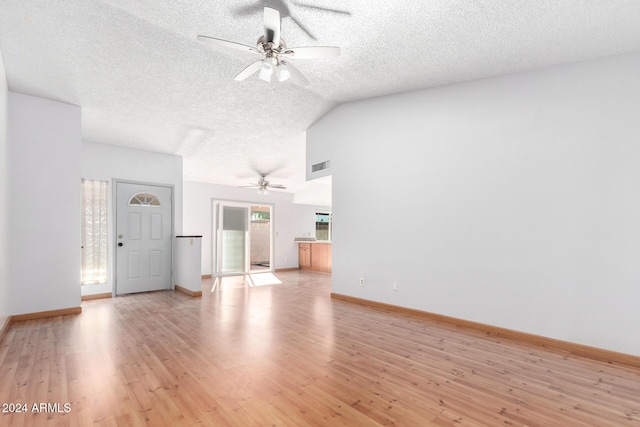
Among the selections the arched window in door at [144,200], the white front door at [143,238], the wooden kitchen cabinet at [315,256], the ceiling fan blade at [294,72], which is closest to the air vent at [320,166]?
the ceiling fan blade at [294,72]

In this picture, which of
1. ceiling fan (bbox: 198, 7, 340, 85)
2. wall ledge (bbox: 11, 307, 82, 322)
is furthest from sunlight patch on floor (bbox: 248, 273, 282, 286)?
ceiling fan (bbox: 198, 7, 340, 85)

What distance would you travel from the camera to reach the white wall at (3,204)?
3.64 meters

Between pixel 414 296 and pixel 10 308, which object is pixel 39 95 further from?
pixel 414 296

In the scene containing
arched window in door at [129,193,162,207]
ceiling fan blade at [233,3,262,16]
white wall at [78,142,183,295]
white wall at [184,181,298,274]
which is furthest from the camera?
white wall at [184,181,298,274]

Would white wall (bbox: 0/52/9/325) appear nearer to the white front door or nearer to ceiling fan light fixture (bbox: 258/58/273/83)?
the white front door

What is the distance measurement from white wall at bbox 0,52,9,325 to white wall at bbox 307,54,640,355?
15.4ft

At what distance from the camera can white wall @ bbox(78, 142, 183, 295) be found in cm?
581

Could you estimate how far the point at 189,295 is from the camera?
6000 mm

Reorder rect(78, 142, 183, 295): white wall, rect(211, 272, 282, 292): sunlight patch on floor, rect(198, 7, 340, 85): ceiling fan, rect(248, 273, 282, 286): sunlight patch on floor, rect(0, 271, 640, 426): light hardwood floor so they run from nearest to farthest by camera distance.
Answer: rect(0, 271, 640, 426): light hardwood floor < rect(198, 7, 340, 85): ceiling fan < rect(78, 142, 183, 295): white wall < rect(211, 272, 282, 292): sunlight patch on floor < rect(248, 273, 282, 286): sunlight patch on floor

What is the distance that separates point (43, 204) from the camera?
447 cm

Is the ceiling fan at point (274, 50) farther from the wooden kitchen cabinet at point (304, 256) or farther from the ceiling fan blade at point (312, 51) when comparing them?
the wooden kitchen cabinet at point (304, 256)

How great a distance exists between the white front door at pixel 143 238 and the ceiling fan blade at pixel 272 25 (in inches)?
194

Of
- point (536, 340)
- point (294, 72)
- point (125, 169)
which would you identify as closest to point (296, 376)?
point (536, 340)

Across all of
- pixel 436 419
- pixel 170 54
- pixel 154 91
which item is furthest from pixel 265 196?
pixel 436 419
